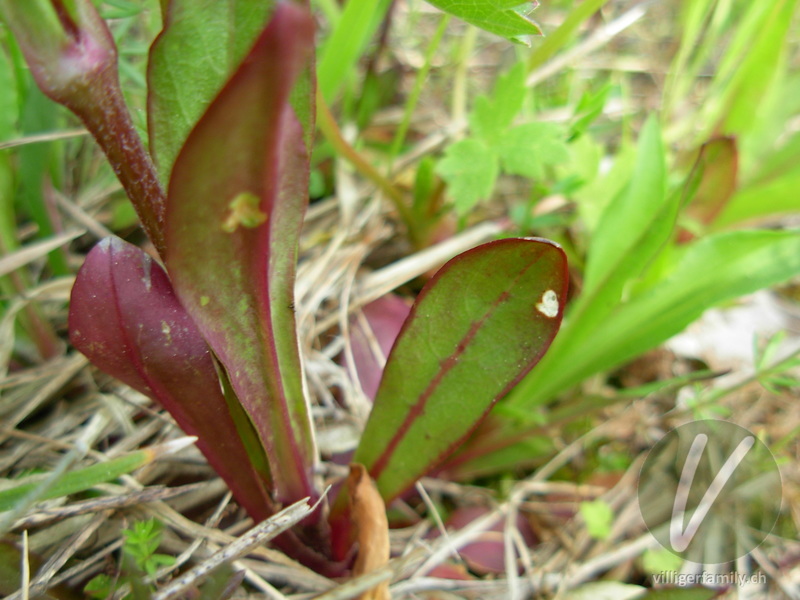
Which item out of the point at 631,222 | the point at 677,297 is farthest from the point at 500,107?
the point at 677,297

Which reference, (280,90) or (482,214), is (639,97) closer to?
(482,214)

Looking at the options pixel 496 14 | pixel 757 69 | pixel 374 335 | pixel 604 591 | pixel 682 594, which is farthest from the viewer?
pixel 757 69

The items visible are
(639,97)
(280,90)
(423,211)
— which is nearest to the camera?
(280,90)

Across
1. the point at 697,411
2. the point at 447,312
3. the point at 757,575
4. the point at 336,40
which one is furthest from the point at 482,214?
the point at 757,575

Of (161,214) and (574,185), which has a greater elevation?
(161,214)

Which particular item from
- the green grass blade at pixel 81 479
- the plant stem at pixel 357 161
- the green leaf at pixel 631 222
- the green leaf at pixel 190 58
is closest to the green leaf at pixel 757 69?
the green leaf at pixel 631 222

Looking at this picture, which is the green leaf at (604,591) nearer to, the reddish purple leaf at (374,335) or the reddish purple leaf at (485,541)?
the reddish purple leaf at (485,541)

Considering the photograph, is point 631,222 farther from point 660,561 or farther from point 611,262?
point 660,561

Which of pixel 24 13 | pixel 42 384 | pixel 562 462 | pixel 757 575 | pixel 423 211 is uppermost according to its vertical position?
pixel 24 13
